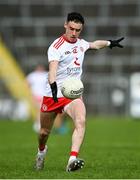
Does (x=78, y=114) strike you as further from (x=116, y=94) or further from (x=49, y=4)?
(x=49, y=4)

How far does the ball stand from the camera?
37.3ft

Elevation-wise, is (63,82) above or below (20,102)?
above

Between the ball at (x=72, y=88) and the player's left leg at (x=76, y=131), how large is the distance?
18 cm

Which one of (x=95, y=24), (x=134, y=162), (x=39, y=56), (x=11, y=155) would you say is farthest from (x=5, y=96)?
(x=134, y=162)

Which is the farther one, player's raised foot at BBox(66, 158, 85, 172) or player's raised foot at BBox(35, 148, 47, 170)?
player's raised foot at BBox(35, 148, 47, 170)

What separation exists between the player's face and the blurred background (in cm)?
1916

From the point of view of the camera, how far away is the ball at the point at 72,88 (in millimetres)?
11383

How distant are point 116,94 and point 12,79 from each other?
426cm

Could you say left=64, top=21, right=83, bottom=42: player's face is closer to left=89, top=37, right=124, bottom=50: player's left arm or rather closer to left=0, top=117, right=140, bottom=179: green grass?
left=89, top=37, right=124, bottom=50: player's left arm

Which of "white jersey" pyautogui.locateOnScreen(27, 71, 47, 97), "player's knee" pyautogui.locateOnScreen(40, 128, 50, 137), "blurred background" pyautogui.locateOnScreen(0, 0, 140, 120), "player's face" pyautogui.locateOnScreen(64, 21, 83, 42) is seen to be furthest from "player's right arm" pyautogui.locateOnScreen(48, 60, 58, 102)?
"blurred background" pyautogui.locateOnScreen(0, 0, 140, 120)

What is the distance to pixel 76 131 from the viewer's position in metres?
11.4

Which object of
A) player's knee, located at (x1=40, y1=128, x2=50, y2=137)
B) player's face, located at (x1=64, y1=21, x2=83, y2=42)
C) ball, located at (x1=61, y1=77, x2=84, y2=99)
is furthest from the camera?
player's knee, located at (x1=40, y1=128, x2=50, y2=137)

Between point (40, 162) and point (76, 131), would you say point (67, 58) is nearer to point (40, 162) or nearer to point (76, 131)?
point (76, 131)

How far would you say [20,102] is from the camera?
3120 cm
